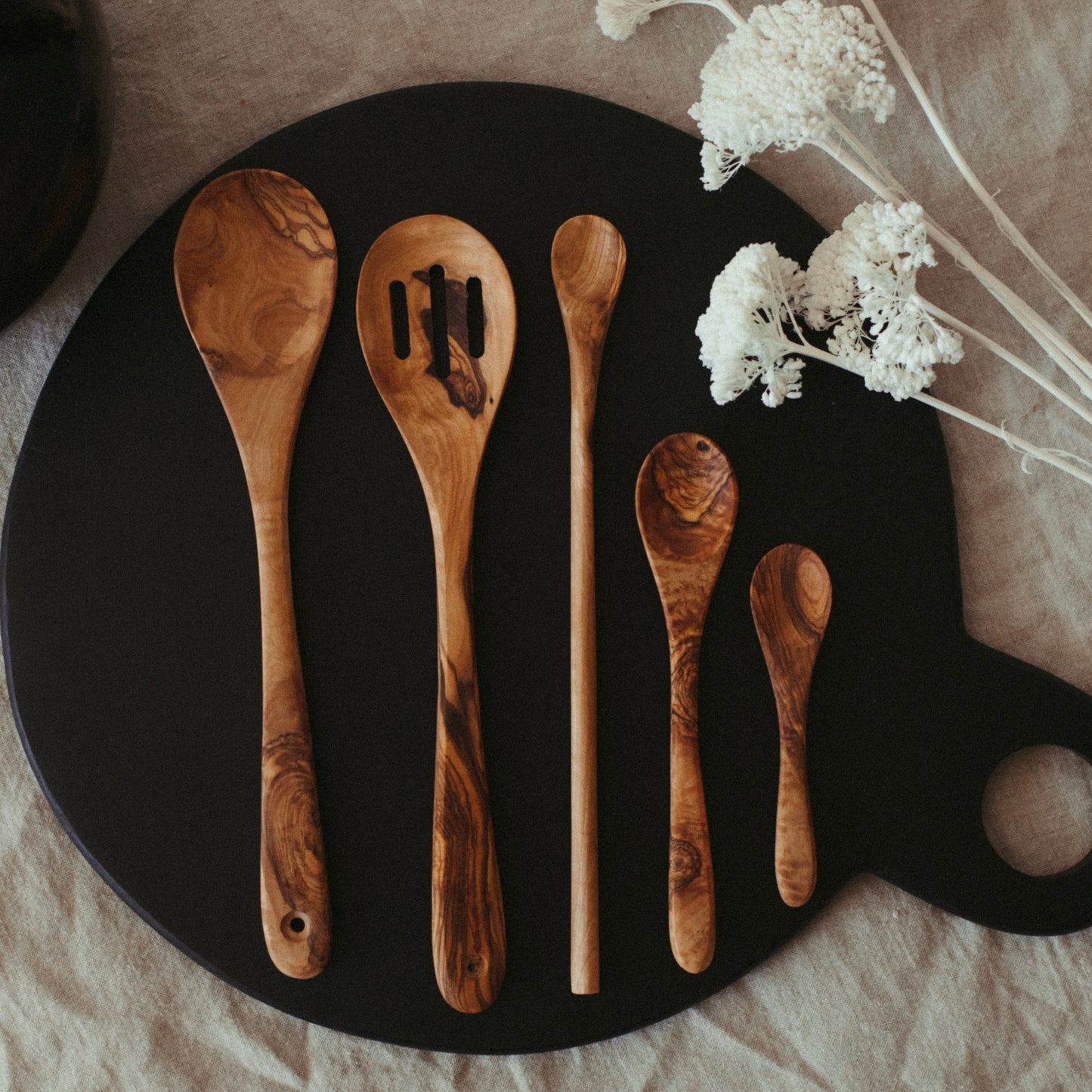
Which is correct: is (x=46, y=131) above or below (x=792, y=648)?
above

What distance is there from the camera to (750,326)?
18.2 inches

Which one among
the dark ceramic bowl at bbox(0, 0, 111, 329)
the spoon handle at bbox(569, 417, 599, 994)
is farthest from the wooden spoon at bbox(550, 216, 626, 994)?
the dark ceramic bowl at bbox(0, 0, 111, 329)

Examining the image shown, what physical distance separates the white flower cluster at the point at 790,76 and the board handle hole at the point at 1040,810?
15.4 inches

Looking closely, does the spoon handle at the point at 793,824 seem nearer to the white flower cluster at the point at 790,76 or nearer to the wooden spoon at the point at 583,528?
the wooden spoon at the point at 583,528

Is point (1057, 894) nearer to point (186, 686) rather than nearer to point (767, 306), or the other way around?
point (767, 306)

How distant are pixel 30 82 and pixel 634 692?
0.43 m

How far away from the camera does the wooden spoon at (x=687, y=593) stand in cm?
48

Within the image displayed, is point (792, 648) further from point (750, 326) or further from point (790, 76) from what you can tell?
point (790, 76)

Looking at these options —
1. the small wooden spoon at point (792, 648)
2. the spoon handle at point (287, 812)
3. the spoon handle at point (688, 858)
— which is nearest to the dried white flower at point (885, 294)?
the small wooden spoon at point (792, 648)

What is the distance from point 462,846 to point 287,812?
0.10 metres

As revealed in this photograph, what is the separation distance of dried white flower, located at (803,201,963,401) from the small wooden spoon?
0.11 m

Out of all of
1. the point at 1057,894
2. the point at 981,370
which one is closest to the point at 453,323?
the point at 981,370

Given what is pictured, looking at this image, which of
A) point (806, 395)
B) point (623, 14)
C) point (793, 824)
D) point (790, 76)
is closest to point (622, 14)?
point (623, 14)

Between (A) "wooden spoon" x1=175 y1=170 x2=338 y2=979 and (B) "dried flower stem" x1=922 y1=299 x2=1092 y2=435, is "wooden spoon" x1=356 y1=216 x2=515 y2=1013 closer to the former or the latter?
(A) "wooden spoon" x1=175 y1=170 x2=338 y2=979
